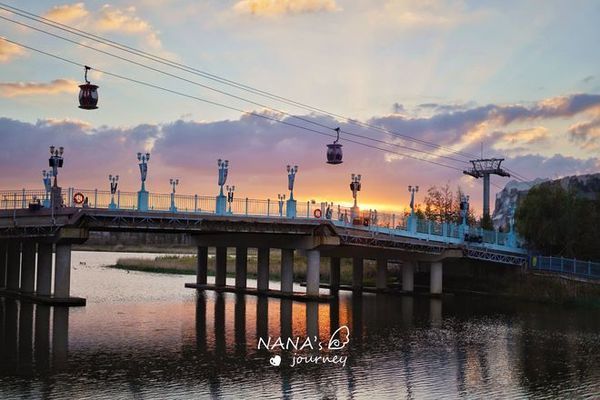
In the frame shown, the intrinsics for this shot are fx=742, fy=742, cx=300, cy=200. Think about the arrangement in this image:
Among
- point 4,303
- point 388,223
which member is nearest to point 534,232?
point 388,223

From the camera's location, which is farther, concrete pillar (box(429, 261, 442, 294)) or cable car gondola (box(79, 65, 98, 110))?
concrete pillar (box(429, 261, 442, 294))

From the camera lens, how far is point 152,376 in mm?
33531

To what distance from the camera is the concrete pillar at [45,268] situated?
61.6 metres

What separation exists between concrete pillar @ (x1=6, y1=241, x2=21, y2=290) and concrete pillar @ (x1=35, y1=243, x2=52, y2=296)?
748 centimetres

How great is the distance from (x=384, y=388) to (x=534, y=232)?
6167 centimetres

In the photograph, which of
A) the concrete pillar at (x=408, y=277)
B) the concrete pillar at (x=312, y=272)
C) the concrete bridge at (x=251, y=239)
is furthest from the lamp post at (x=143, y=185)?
the concrete pillar at (x=408, y=277)

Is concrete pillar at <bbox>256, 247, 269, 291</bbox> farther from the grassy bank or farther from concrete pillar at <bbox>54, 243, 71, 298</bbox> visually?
the grassy bank

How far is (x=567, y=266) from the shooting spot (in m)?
83.6

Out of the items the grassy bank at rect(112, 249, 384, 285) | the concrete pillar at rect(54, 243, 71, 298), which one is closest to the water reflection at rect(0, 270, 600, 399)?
the concrete pillar at rect(54, 243, 71, 298)

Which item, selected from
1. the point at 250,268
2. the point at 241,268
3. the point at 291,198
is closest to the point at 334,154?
the point at 291,198

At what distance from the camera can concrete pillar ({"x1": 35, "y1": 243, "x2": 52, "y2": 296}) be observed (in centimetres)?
6160

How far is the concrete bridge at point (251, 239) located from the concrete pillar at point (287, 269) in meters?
0.10

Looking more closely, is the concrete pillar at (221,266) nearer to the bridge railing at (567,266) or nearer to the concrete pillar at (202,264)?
the concrete pillar at (202,264)

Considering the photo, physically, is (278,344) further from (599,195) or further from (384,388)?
(599,195)
